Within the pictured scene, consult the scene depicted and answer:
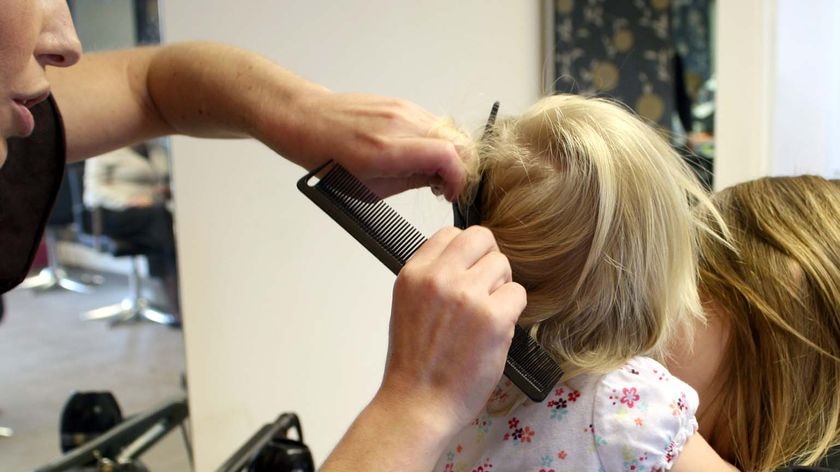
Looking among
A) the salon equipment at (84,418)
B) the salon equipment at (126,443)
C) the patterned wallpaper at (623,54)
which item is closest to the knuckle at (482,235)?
the salon equipment at (126,443)

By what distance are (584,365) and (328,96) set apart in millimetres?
374

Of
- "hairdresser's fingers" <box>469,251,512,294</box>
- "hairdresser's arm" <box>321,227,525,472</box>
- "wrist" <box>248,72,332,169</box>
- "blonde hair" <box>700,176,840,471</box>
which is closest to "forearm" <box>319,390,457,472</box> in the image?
"hairdresser's arm" <box>321,227,525,472</box>

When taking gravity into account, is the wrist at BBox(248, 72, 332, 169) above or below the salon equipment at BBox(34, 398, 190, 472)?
above

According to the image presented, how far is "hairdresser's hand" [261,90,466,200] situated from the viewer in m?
0.70

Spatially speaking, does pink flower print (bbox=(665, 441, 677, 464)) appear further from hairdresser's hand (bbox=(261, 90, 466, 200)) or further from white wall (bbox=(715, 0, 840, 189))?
white wall (bbox=(715, 0, 840, 189))

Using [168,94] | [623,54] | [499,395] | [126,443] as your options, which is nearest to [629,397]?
[499,395]

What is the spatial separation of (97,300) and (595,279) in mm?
939

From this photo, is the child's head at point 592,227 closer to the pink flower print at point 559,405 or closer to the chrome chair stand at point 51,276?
the pink flower print at point 559,405

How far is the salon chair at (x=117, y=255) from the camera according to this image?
1264mm

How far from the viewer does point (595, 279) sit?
0.70 metres

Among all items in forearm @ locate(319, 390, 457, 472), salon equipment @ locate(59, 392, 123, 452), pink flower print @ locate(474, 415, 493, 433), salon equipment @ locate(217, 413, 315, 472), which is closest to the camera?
forearm @ locate(319, 390, 457, 472)

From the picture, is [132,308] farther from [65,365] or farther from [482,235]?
[482,235]

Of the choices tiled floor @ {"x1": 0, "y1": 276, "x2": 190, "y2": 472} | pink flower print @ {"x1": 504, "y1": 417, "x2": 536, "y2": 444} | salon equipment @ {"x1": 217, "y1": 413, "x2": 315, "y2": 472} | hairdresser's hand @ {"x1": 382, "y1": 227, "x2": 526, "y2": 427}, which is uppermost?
hairdresser's hand @ {"x1": 382, "y1": 227, "x2": 526, "y2": 427}

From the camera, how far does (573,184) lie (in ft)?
2.27
